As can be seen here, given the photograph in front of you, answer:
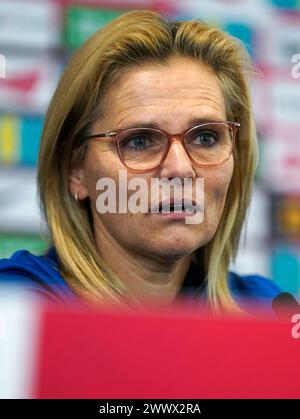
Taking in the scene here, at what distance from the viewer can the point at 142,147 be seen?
1.01 metres

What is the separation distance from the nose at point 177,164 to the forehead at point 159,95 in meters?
0.05

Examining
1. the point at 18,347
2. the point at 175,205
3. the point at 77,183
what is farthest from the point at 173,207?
the point at 18,347

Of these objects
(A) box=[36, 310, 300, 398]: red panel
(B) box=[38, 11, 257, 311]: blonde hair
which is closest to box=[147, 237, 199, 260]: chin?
(B) box=[38, 11, 257, 311]: blonde hair

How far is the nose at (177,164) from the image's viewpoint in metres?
0.97

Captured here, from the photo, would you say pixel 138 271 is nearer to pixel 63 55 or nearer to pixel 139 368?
pixel 139 368

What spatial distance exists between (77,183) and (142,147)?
0.18 meters

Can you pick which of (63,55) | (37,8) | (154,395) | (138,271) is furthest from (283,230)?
(154,395)

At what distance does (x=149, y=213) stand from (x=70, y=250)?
17cm

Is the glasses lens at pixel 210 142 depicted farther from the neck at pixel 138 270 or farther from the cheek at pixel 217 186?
the neck at pixel 138 270

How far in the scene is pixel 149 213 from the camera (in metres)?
1.01

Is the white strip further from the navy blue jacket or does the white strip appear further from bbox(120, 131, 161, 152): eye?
bbox(120, 131, 161, 152): eye

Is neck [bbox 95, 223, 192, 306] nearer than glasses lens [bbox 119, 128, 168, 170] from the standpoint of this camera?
No

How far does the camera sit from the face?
101 centimetres

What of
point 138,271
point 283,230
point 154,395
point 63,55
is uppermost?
point 63,55
